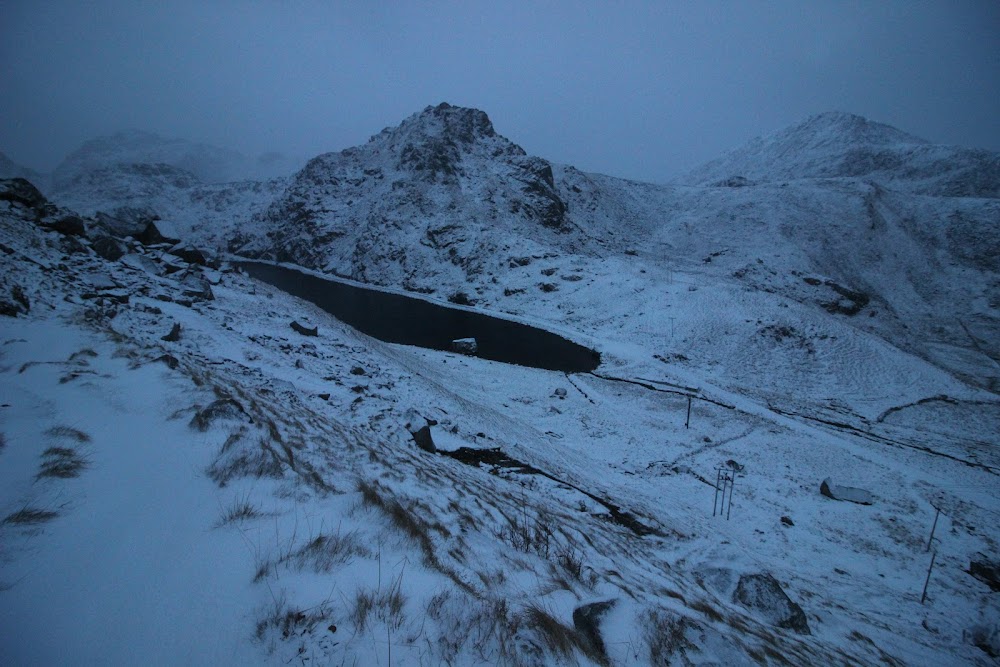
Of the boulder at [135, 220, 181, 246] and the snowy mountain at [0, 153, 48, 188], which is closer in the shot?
the boulder at [135, 220, 181, 246]

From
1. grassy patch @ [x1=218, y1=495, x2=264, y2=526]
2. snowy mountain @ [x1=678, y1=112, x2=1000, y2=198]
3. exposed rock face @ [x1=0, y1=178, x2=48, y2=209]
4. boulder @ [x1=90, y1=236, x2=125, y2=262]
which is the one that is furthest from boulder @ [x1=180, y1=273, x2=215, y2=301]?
snowy mountain @ [x1=678, y1=112, x2=1000, y2=198]

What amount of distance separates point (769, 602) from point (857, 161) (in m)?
123

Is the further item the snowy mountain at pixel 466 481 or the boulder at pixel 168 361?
the boulder at pixel 168 361

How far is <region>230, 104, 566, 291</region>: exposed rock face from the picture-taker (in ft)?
204

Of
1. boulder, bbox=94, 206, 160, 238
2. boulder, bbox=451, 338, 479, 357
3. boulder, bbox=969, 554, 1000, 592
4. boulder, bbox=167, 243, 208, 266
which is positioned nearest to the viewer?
boulder, bbox=969, 554, 1000, 592

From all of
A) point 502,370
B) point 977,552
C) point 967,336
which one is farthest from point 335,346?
point 967,336

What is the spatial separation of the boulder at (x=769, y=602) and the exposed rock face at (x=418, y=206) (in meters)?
50.9

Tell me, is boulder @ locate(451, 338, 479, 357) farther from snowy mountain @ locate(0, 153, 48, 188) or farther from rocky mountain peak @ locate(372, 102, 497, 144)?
snowy mountain @ locate(0, 153, 48, 188)

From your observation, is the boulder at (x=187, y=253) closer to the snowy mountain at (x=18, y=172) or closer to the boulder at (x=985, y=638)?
the boulder at (x=985, y=638)

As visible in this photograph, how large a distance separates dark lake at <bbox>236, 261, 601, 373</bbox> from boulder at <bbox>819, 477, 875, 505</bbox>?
636 inches

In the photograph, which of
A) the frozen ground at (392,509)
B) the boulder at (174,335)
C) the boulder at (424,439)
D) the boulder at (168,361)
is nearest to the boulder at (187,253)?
the frozen ground at (392,509)

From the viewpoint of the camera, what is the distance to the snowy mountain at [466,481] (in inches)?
104

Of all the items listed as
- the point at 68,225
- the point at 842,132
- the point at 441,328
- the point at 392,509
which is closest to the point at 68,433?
the point at 392,509

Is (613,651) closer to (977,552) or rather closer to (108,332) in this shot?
(108,332)
